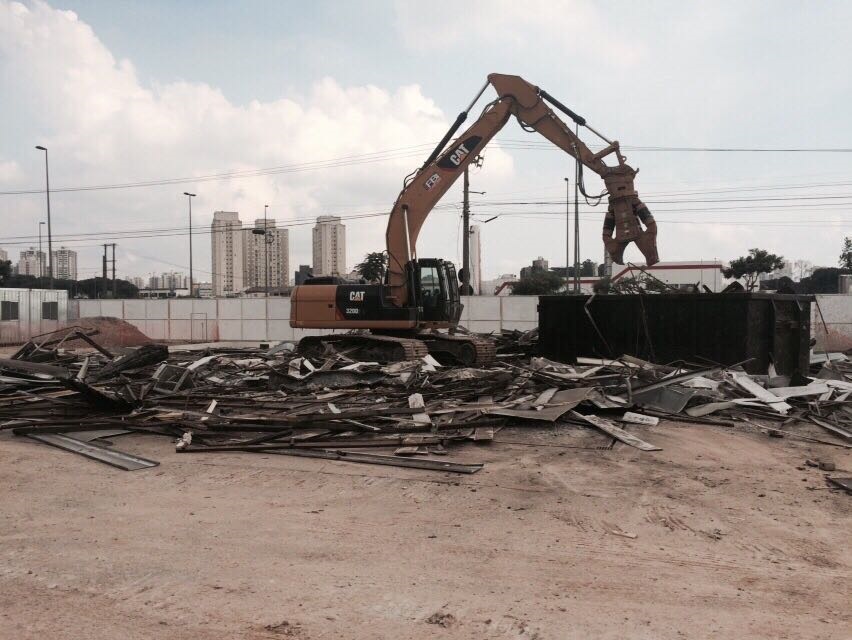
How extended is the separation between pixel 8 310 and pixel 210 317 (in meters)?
9.50

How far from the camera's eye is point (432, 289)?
50.8 ft

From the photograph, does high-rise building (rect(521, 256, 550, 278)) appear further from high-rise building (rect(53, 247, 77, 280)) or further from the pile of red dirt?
high-rise building (rect(53, 247, 77, 280))

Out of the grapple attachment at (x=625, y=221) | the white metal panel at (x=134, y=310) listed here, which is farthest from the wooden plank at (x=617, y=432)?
the white metal panel at (x=134, y=310)

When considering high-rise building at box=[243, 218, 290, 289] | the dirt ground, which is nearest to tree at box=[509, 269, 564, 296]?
high-rise building at box=[243, 218, 290, 289]

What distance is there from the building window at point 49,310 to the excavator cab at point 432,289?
26.2 metres

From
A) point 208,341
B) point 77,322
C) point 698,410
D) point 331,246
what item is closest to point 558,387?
point 698,410

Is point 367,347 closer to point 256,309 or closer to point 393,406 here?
point 393,406

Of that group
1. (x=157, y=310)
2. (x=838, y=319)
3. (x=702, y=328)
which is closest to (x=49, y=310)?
(x=157, y=310)

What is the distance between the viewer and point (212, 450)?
8383mm

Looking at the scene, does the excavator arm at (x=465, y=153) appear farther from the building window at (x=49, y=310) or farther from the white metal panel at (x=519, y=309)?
the building window at (x=49, y=310)

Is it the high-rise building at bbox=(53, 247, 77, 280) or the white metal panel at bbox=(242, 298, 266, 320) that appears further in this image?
the high-rise building at bbox=(53, 247, 77, 280)

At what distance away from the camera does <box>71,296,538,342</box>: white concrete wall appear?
102 ft

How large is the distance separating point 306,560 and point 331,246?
70.5 meters

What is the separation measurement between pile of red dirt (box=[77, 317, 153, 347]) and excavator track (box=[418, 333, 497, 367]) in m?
20.6
